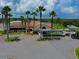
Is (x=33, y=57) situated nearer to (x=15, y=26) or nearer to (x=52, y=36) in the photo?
(x=52, y=36)

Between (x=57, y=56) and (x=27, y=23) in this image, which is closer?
(x=57, y=56)

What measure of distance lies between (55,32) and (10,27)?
47.1 m

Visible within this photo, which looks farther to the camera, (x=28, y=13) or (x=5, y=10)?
(x=28, y=13)

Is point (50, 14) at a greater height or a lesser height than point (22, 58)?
greater

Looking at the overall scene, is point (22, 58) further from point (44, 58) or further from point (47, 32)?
point (47, 32)

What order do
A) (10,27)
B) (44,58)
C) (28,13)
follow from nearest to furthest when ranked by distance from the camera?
(44,58)
(10,27)
(28,13)

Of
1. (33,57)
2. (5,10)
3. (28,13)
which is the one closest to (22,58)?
(33,57)

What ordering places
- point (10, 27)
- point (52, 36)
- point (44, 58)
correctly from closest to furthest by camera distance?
point (44, 58)
point (52, 36)
point (10, 27)

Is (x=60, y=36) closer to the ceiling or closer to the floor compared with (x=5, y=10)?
closer to the floor

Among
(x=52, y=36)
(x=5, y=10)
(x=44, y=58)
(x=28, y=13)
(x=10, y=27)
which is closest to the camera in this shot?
(x=44, y=58)

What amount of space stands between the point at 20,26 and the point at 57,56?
81.1 meters

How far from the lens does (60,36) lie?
210 ft

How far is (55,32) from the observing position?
2574 inches

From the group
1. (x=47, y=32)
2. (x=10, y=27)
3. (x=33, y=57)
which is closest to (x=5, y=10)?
(x=10, y=27)
